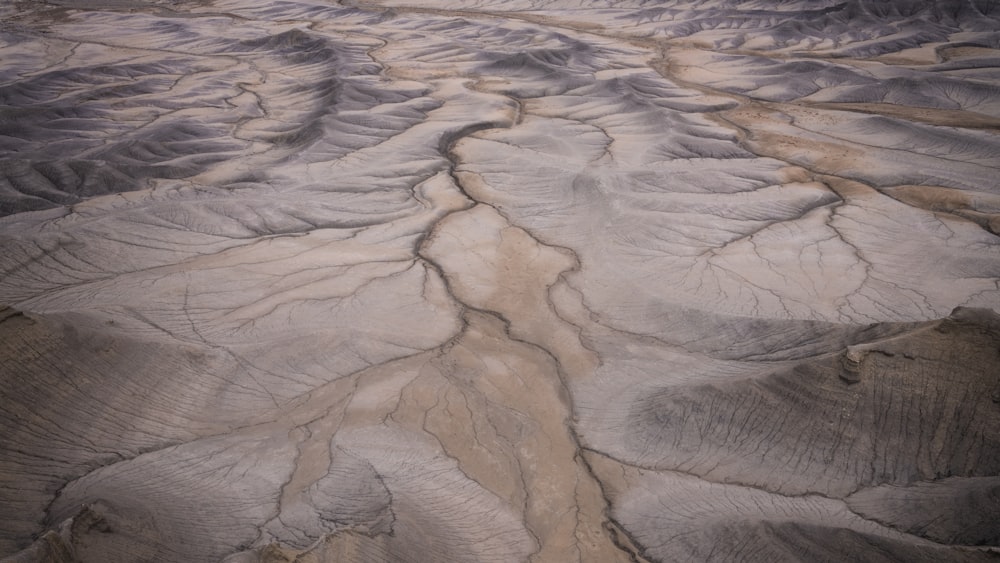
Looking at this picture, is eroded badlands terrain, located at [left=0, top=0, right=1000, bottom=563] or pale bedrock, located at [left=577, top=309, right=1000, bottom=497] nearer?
eroded badlands terrain, located at [left=0, top=0, right=1000, bottom=563]

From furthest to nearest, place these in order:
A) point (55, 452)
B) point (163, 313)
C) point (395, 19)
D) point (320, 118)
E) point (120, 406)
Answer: point (395, 19) < point (320, 118) < point (163, 313) < point (120, 406) < point (55, 452)

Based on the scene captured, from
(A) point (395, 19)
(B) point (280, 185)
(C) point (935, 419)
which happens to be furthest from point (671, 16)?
(C) point (935, 419)

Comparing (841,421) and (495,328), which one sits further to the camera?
(495,328)

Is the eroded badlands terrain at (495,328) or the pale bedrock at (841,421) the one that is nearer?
the eroded badlands terrain at (495,328)

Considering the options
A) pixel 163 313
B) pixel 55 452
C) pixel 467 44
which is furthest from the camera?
pixel 467 44

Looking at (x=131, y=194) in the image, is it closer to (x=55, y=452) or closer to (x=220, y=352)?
(x=220, y=352)

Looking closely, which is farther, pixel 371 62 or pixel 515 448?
pixel 371 62

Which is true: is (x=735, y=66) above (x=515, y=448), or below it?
above

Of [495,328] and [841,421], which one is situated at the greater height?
[841,421]
